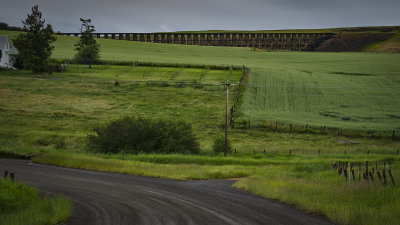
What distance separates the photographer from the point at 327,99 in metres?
69.4

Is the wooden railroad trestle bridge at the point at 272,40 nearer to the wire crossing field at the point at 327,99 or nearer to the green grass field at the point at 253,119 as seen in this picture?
the green grass field at the point at 253,119

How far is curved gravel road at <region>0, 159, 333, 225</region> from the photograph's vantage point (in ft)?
52.2

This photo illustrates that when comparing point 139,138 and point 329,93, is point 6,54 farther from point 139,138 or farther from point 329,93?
point 329,93

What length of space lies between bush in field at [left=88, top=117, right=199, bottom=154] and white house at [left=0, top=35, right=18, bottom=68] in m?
65.4

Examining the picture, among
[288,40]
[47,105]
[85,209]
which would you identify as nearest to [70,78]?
[47,105]

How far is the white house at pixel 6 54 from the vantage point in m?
94.2

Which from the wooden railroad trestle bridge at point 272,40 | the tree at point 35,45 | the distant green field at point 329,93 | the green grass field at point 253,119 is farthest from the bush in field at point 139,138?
the wooden railroad trestle bridge at point 272,40

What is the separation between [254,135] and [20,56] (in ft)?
208

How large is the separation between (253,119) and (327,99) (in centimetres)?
1787

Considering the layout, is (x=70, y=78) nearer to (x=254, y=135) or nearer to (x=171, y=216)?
(x=254, y=135)

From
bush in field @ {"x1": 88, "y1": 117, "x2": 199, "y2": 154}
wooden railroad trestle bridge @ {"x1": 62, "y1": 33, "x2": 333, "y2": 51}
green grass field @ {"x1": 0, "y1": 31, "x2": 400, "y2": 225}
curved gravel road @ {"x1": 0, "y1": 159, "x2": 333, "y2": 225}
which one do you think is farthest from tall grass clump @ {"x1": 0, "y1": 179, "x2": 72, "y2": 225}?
wooden railroad trestle bridge @ {"x1": 62, "y1": 33, "x2": 333, "y2": 51}

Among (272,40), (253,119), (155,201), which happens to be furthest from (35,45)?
(272,40)

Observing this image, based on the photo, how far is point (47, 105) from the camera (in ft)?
213

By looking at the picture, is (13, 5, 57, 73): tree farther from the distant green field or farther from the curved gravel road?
the curved gravel road
